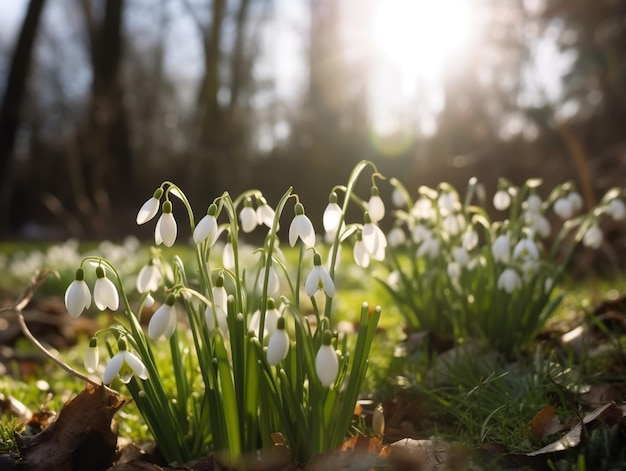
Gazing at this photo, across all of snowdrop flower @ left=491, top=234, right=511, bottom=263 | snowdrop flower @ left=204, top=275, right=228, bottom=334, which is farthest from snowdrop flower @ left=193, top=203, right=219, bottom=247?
snowdrop flower @ left=491, top=234, right=511, bottom=263

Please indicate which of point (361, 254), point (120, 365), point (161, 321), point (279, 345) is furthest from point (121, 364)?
point (361, 254)

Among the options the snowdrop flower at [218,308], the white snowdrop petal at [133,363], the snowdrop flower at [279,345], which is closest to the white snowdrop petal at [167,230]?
the snowdrop flower at [218,308]

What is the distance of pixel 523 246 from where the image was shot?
6.68ft

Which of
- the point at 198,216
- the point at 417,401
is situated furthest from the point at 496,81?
the point at 417,401

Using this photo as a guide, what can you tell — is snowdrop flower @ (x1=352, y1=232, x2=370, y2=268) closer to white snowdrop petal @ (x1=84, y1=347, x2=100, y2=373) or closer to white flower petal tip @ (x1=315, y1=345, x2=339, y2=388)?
white flower petal tip @ (x1=315, y1=345, x2=339, y2=388)

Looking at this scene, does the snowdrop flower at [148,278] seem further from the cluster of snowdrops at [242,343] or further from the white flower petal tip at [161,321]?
the white flower petal tip at [161,321]

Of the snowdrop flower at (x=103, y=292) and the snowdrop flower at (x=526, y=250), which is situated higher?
the snowdrop flower at (x=526, y=250)

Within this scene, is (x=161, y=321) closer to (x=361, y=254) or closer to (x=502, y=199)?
(x=361, y=254)

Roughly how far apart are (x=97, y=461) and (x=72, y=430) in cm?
10

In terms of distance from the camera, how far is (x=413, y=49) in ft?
30.3

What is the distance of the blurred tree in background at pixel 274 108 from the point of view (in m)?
8.34

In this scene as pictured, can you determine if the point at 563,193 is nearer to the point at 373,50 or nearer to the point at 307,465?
the point at 307,465

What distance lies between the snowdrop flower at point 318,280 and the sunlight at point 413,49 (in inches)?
288

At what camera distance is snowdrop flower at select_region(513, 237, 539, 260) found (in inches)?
78.5
